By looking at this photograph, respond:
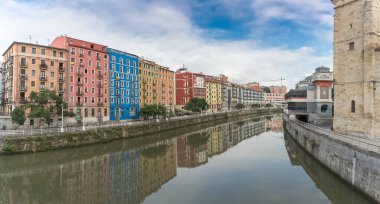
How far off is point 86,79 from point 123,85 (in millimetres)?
11449

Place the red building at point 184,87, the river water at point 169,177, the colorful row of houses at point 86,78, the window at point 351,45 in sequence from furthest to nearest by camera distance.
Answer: the red building at point 184,87, the colorful row of houses at point 86,78, the window at point 351,45, the river water at point 169,177

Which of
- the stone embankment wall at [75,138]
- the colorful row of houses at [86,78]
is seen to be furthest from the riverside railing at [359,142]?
the colorful row of houses at [86,78]

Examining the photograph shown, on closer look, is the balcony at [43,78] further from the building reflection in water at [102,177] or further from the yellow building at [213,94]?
the yellow building at [213,94]

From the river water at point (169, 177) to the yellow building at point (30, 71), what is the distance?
64.5 feet

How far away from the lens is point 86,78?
58.0 meters

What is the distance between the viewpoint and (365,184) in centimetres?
1722

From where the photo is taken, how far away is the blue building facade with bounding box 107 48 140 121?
64438mm

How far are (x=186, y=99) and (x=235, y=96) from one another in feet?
180

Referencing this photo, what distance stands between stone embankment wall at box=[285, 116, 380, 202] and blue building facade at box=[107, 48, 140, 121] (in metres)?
49.6

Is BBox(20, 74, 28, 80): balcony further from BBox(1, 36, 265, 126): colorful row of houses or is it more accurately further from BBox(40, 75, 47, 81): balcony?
BBox(40, 75, 47, 81): balcony

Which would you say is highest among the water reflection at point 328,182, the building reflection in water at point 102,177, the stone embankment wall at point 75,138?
the stone embankment wall at point 75,138

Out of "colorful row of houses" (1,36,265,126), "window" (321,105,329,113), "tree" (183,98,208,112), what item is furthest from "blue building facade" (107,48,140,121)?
"window" (321,105,329,113)

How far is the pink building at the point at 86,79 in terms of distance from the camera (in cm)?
5478

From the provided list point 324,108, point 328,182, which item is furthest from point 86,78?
point 328,182
